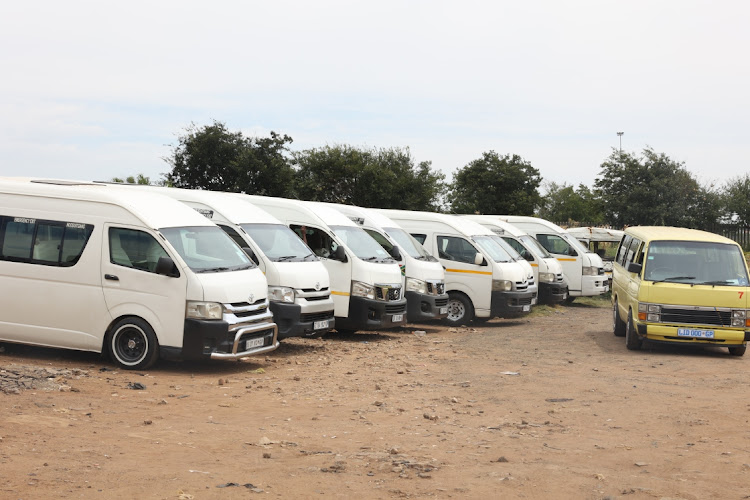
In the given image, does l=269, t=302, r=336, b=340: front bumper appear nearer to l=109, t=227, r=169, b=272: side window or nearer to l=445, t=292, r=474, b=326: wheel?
l=109, t=227, r=169, b=272: side window

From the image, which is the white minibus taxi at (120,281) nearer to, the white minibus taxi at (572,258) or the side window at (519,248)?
the side window at (519,248)

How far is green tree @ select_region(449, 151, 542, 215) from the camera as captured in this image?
53.2 metres

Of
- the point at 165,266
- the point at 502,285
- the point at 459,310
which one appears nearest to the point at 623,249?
the point at 502,285

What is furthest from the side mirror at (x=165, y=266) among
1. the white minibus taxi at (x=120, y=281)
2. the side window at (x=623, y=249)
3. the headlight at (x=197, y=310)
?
the side window at (x=623, y=249)

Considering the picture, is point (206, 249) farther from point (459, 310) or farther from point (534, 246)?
point (534, 246)

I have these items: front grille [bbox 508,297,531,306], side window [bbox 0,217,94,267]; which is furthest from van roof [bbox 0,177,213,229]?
front grille [bbox 508,297,531,306]

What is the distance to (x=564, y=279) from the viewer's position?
25281 mm

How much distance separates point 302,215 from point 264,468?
9.62 m

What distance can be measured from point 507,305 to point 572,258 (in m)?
7.12

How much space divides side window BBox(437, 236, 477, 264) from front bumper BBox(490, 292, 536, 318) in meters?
0.99

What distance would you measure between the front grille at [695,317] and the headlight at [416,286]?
477 centimetres

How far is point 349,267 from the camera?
15781 millimetres

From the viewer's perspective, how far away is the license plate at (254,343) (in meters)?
11.9

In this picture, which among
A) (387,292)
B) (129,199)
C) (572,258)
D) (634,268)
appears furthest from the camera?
(572,258)
